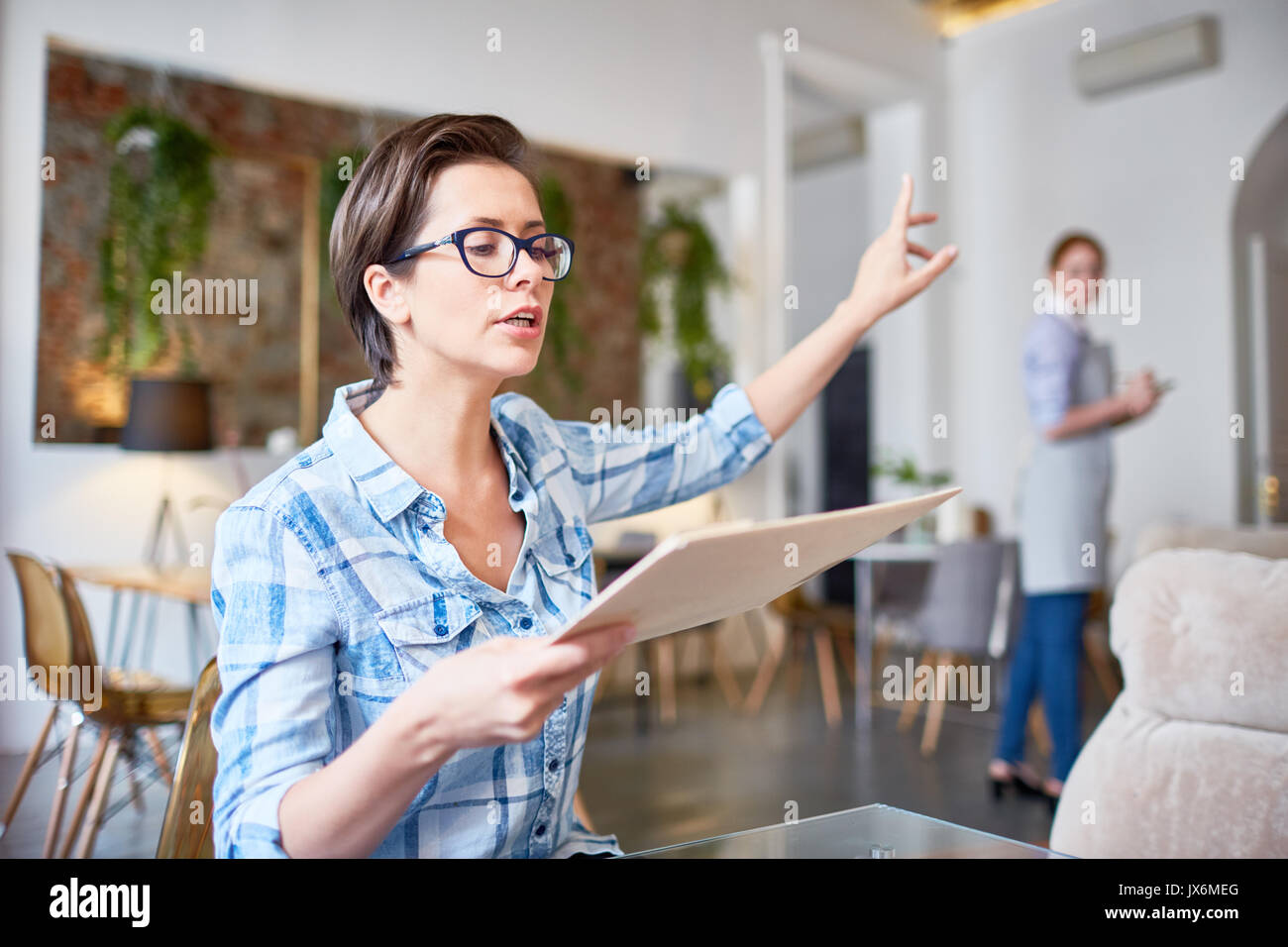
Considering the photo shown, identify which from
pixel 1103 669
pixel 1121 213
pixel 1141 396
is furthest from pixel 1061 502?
pixel 1121 213

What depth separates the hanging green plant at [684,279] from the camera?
566 cm

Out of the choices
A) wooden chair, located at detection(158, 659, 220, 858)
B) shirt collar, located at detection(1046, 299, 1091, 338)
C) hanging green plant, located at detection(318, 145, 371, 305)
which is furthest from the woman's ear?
hanging green plant, located at detection(318, 145, 371, 305)

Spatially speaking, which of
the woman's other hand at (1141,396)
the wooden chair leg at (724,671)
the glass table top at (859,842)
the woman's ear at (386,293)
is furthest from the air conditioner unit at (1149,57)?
the woman's ear at (386,293)

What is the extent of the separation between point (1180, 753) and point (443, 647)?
3.31 ft

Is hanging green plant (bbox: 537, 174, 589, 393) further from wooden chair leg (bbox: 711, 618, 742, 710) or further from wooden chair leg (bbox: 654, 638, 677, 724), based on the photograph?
wooden chair leg (bbox: 711, 618, 742, 710)

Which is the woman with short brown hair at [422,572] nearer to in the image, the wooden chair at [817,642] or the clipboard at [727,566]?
the clipboard at [727,566]

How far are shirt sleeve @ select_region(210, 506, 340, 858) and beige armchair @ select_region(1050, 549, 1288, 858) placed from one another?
3.46 feet

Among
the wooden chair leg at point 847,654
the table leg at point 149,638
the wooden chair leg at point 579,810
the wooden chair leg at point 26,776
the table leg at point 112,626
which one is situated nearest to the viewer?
the wooden chair leg at point 579,810

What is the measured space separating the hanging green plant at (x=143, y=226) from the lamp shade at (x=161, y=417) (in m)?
0.50

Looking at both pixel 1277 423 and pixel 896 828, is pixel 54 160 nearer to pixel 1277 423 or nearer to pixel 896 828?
pixel 896 828

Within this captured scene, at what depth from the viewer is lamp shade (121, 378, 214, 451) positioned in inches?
142

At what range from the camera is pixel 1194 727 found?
1354 mm

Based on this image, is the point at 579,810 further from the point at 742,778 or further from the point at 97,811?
the point at 742,778

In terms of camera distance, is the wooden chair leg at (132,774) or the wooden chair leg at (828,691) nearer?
the wooden chair leg at (132,774)
